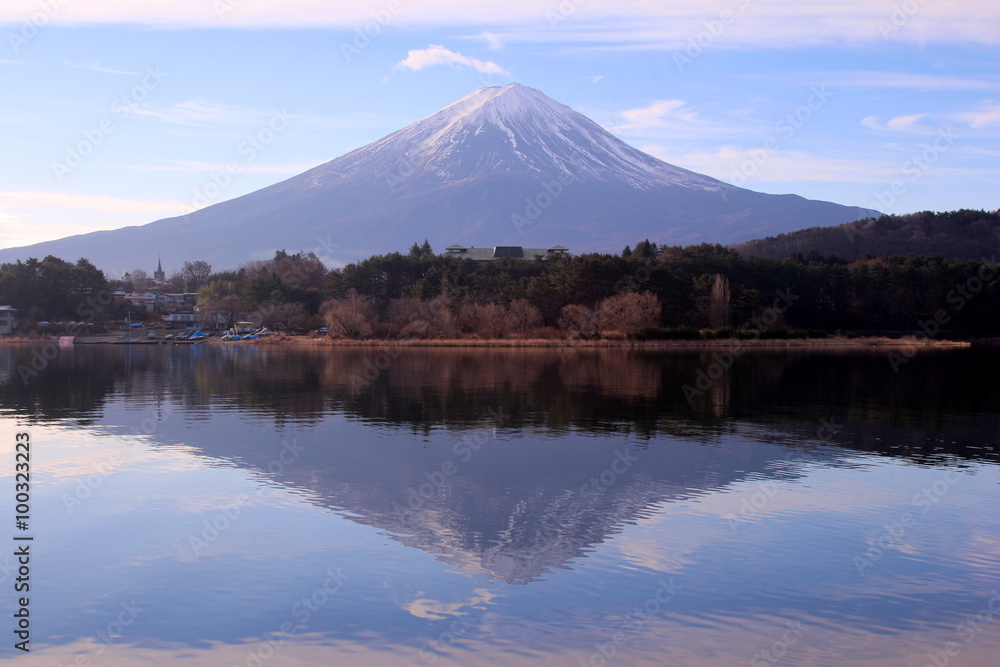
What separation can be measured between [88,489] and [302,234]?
458 feet

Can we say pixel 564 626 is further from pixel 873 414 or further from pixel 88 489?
pixel 873 414

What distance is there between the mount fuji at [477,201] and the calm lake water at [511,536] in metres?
128

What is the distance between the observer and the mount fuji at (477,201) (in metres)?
152

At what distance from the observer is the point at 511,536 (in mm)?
8078

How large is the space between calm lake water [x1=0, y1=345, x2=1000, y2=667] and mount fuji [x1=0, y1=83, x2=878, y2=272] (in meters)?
128

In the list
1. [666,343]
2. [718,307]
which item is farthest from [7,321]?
[718,307]

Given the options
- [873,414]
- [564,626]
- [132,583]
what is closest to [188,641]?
[132,583]

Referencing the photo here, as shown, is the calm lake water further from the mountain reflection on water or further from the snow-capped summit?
the snow-capped summit

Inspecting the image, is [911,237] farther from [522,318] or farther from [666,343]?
[522,318]

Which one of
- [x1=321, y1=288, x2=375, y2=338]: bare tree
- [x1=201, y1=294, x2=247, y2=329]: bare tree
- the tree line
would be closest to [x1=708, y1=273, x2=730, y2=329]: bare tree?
the tree line

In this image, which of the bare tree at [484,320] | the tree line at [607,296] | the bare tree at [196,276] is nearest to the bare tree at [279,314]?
the tree line at [607,296]

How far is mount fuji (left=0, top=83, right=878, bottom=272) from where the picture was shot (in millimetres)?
151500

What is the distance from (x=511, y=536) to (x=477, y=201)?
151308 mm

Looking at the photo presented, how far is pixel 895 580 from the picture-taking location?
6.86m
